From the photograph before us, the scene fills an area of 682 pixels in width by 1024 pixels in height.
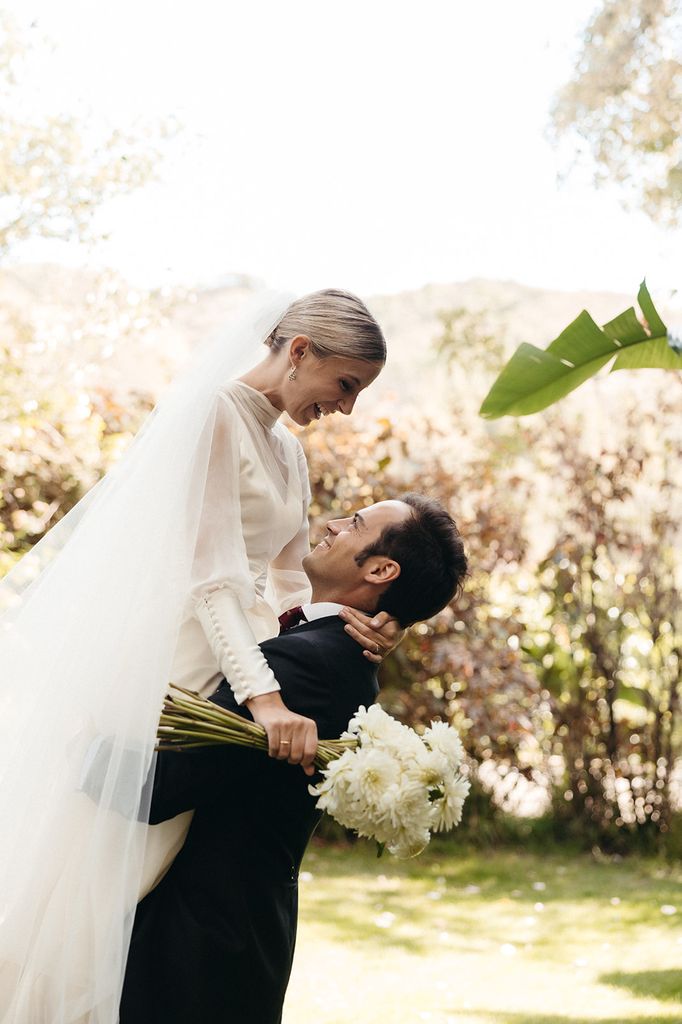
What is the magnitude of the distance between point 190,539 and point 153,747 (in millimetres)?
427

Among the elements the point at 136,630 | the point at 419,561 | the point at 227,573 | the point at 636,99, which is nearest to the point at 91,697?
the point at 136,630

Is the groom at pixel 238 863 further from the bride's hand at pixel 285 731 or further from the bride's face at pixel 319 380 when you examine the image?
the bride's face at pixel 319 380

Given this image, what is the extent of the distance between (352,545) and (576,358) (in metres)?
1.67

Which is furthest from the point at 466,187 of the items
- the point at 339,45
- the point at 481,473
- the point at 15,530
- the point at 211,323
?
the point at 15,530

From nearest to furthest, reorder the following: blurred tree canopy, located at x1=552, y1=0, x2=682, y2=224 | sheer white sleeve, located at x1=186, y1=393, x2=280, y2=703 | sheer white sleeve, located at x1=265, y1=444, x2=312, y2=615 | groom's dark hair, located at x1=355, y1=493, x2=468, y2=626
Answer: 1. sheer white sleeve, located at x1=186, y1=393, x2=280, y2=703
2. groom's dark hair, located at x1=355, y1=493, x2=468, y2=626
3. sheer white sleeve, located at x1=265, y1=444, x2=312, y2=615
4. blurred tree canopy, located at x1=552, y1=0, x2=682, y2=224

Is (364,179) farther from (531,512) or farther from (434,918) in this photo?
(434,918)

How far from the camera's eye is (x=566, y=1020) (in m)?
4.18

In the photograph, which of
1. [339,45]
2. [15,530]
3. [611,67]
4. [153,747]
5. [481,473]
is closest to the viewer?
[153,747]

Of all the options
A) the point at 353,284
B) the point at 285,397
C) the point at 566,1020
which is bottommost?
the point at 566,1020

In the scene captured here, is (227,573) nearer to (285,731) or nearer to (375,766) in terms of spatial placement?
(285,731)

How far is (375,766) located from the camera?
6.36 ft

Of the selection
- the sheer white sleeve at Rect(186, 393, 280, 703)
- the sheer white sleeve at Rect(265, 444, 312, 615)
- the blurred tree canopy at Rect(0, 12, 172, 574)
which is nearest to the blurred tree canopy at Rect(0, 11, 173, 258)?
the blurred tree canopy at Rect(0, 12, 172, 574)

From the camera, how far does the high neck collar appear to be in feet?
8.09

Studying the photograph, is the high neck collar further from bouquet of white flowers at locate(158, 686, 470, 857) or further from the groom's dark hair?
bouquet of white flowers at locate(158, 686, 470, 857)
